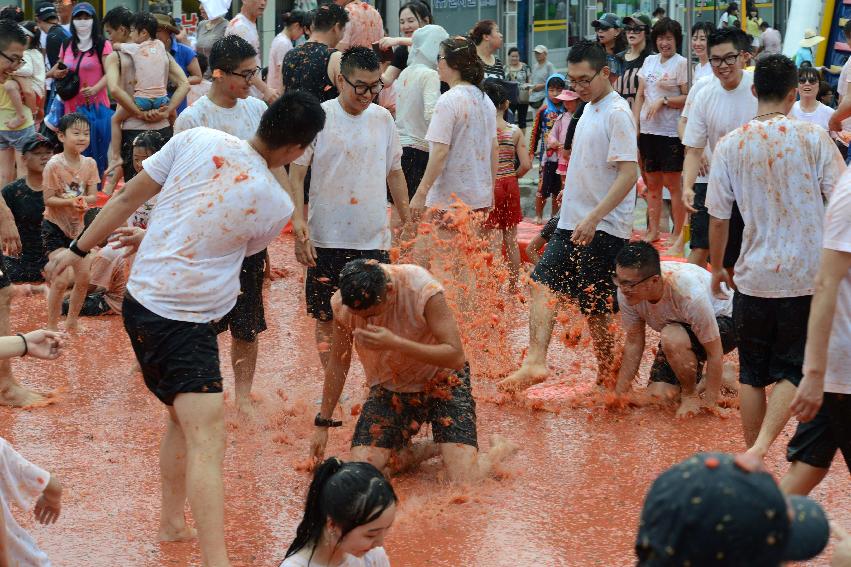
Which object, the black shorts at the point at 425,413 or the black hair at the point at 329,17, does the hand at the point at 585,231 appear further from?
the black hair at the point at 329,17

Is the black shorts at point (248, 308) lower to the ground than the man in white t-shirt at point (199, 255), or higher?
lower

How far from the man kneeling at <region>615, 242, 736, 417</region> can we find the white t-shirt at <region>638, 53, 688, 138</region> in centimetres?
456

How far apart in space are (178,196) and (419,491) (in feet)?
6.09

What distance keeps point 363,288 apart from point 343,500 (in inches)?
54.0

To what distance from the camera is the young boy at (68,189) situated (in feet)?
31.2

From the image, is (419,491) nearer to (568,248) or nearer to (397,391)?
(397,391)

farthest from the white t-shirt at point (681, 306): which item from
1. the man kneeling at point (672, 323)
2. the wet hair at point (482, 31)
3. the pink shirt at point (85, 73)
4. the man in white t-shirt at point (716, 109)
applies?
the pink shirt at point (85, 73)

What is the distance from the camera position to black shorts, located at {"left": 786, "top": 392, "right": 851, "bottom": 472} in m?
4.32

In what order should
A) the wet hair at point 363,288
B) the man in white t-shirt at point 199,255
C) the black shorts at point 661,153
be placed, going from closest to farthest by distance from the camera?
A: the man in white t-shirt at point 199,255, the wet hair at point 363,288, the black shorts at point 661,153

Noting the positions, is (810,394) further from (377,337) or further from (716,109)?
(716,109)

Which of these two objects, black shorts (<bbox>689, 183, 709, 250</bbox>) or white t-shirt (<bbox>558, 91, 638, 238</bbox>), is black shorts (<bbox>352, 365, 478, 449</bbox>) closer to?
white t-shirt (<bbox>558, 91, 638, 238</bbox>)

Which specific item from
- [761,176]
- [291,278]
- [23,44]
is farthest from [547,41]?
[761,176]

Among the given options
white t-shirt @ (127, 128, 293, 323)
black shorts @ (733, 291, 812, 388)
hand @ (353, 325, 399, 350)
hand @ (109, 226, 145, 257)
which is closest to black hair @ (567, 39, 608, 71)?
black shorts @ (733, 291, 812, 388)

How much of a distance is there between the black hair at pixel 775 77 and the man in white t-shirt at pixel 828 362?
1473mm
